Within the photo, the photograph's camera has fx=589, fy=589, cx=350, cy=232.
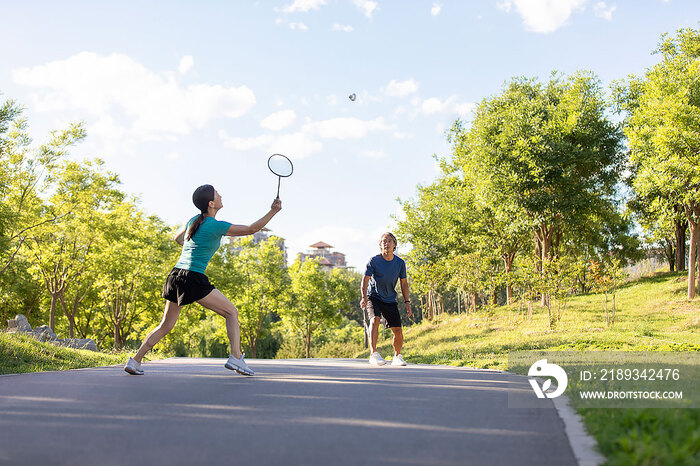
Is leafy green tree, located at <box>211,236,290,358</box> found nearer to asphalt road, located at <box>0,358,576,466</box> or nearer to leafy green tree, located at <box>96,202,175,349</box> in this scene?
leafy green tree, located at <box>96,202,175,349</box>

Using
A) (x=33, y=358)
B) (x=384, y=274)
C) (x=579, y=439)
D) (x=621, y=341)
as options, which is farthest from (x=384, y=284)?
(x=621, y=341)

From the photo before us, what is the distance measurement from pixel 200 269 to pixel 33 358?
192 inches

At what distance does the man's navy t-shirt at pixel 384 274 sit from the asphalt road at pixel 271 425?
12.3 ft

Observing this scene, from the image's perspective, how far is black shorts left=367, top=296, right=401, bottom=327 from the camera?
977 centimetres

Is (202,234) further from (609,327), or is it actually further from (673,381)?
(609,327)

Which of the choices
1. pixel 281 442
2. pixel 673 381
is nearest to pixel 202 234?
pixel 281 442

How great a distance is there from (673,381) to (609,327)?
11.5 metres

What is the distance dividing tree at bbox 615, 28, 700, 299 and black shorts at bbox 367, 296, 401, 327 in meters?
14.8

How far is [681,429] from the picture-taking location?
335 centimetres

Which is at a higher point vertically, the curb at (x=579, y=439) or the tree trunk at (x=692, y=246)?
the tree trunk at (x=692, y=246)

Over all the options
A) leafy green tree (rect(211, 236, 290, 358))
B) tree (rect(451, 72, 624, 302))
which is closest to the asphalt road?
tree (rect(451, 72, 624, 302))

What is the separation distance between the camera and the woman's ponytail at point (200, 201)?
6.96 meters

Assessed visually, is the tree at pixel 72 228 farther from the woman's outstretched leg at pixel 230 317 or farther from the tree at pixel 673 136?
the tree at pixel 673 136

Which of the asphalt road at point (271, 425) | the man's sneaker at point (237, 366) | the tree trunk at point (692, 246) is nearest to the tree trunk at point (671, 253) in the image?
the tree trunk at point (692, 246)
